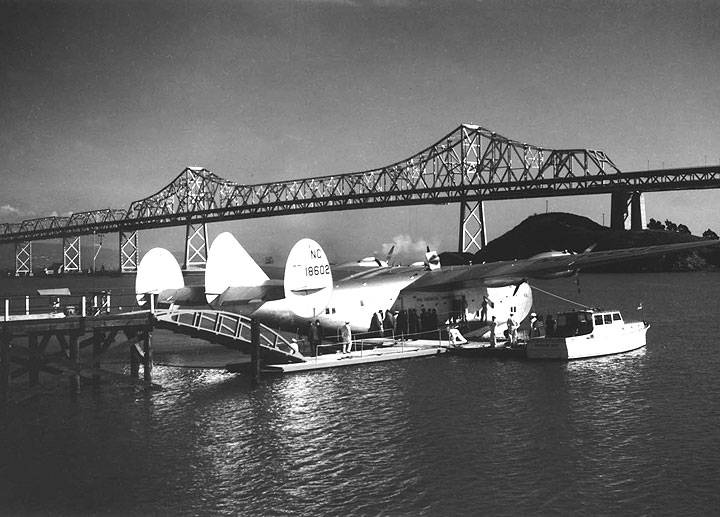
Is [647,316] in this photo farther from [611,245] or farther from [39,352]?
[611,245]

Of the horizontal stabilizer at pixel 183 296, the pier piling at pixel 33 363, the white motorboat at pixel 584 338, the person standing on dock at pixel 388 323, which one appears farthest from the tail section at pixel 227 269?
the white motorboat at pixel 584 338

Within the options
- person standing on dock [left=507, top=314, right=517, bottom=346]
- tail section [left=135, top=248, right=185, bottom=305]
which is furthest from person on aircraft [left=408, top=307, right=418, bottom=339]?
tail section [left=135, top=248, right=185, bottom=305]

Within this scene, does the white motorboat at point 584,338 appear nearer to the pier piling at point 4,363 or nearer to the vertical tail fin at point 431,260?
the vertical tail fin at point 431,260

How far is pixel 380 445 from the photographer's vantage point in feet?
64.2

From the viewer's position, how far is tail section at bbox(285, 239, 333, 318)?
30406mm

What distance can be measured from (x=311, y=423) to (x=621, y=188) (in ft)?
400

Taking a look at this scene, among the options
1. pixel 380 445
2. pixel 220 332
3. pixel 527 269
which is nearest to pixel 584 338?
pixel 527 269

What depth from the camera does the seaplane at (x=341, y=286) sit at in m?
31.2

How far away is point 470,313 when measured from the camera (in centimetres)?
3869

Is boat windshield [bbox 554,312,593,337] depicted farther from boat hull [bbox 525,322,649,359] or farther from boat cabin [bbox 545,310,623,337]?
boat hull [bbox 525,322,649,359]

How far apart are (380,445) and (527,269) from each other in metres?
17.7

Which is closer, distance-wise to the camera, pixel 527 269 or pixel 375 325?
pixel 527 269

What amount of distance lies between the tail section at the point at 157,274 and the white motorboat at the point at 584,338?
17.4 meters

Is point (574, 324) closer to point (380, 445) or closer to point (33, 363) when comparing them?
point (380, 445)
